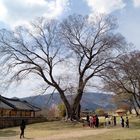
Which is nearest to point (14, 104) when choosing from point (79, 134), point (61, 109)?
point (61, 109)

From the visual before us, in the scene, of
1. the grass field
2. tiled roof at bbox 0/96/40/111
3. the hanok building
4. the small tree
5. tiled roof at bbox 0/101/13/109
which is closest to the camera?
the grass field

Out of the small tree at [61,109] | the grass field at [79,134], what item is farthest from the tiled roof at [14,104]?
the grass field at [79,134]

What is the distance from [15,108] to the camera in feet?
205

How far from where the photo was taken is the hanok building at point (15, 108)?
60.6 meters

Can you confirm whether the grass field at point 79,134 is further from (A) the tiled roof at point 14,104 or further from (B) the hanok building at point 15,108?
(A) the tiled roof at point 14,104

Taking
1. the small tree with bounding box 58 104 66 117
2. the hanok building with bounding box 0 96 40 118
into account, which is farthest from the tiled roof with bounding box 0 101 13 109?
the small tree with bounding box 58 104 66 117

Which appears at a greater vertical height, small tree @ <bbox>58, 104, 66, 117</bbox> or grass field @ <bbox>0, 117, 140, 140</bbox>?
small tree @ <bbox>58, 104, 66, 117</bbox>

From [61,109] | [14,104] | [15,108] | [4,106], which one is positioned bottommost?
[15,108]

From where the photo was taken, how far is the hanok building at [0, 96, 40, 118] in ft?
199

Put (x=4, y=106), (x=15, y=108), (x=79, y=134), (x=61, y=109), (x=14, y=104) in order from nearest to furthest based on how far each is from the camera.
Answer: (x=79, y=134) < (x=4, y=106) < (x=15, y=108) < (x=14, y=104) < (x=61, y=109)

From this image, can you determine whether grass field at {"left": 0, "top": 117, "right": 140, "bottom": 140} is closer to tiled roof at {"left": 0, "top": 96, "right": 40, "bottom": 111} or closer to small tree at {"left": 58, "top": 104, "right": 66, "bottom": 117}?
tiled roof at {"left": 0, "top": 96, "right": 40, "bottom": 111}

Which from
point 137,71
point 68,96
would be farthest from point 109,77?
point 137,71

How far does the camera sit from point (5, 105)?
61.3m

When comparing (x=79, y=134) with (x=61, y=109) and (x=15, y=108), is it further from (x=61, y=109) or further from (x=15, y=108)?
(x=61, y=109)
